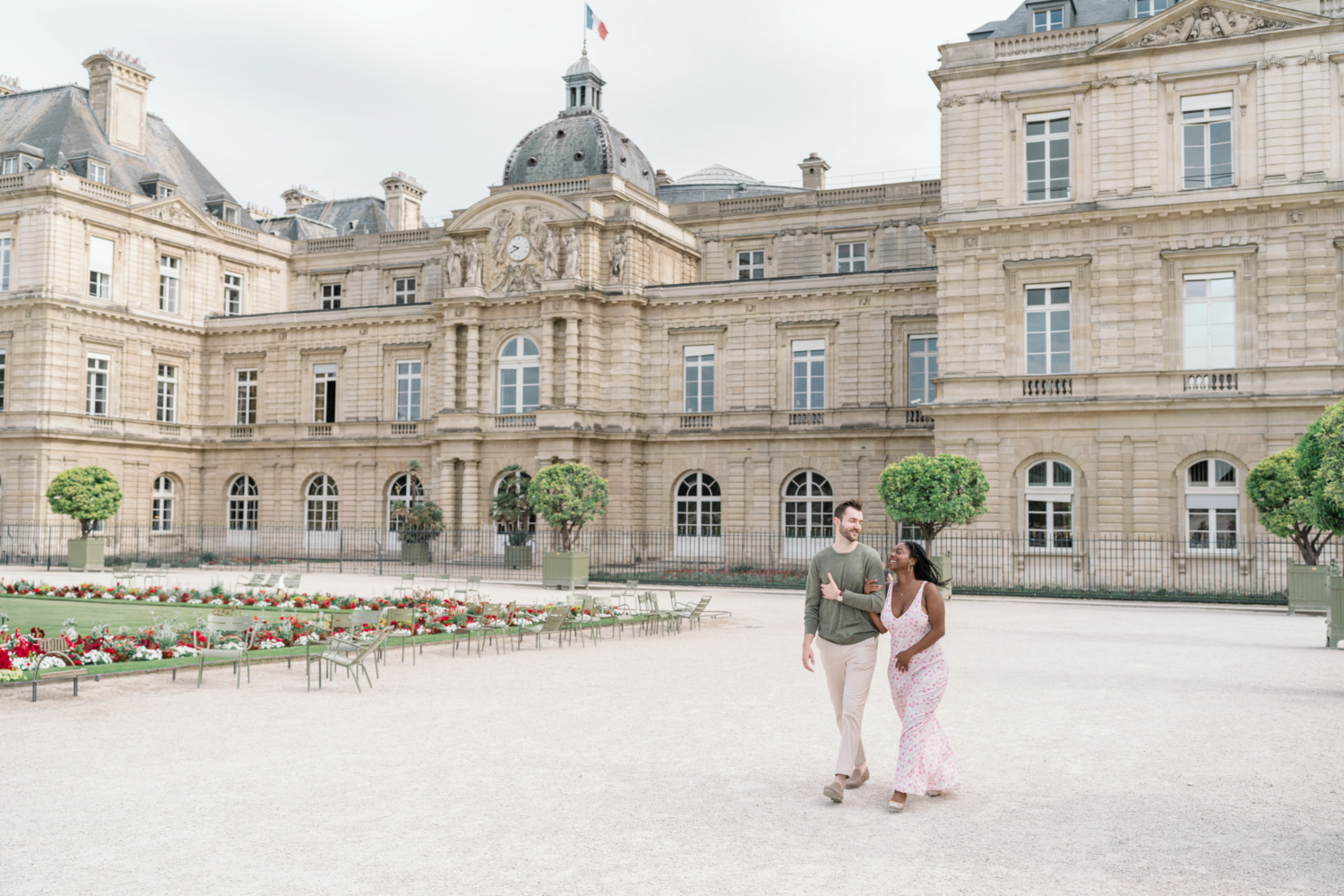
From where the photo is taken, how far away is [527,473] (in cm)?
3947

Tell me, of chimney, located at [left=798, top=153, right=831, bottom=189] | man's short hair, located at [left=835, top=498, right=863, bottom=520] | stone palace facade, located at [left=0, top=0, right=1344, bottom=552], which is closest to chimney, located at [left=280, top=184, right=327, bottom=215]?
stone palace facade, located at [left=0, top=0, right=1344, bottom=552]

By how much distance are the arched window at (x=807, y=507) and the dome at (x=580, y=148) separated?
1286 cm

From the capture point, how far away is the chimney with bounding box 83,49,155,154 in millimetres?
44625

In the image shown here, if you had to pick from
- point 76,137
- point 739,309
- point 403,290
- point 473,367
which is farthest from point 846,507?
point 76,137

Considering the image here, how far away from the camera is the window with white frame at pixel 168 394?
45.3 m

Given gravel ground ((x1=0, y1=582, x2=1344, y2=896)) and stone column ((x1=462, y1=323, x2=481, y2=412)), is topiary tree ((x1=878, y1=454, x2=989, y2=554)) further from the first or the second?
stone column ((x1=462, y1=323, x2=481, y2=412))

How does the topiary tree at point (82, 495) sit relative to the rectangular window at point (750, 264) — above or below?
below

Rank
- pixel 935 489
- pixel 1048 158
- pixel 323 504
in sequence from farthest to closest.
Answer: pixel 323 504 → pixel 1048 158 → pixel 935 489

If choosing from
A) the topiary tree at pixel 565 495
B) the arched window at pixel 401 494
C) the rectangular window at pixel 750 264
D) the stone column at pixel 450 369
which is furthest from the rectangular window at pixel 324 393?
the topiary tree at pixel 565 495

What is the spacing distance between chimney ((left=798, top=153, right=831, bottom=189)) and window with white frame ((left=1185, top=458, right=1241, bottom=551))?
72.8 feet

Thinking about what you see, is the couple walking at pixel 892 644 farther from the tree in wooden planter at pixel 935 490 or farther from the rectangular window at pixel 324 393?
the rectangular window at pixel 324 393

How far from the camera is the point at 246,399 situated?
46.7 m

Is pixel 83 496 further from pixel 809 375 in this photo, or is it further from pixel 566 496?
pixel 809 375

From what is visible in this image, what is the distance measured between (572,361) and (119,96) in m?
21.2
